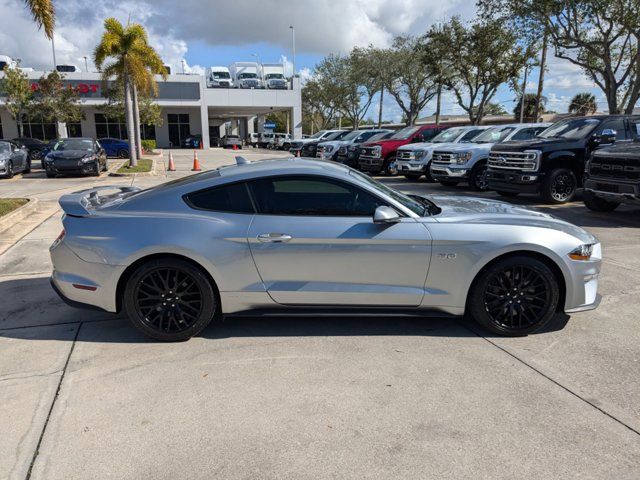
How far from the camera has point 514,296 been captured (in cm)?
414

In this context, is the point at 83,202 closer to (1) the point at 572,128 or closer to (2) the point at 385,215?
(2) the point at 385,215

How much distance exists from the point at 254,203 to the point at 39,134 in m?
47.1

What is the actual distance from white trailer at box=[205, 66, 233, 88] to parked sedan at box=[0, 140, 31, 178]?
29368mm

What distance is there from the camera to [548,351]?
397 centimetres

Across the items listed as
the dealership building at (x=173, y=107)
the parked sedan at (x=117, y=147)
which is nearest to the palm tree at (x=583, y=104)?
A: the dealership building at (x=173, y=107)

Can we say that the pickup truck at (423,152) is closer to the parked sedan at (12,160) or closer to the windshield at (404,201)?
the windshield at (404,201)

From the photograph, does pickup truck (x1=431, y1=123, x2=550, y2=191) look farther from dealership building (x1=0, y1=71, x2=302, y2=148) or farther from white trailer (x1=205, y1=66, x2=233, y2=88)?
white trailer (x1=205, y1=66, x2=233, y2=88)

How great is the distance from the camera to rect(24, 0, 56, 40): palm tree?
1580 cm

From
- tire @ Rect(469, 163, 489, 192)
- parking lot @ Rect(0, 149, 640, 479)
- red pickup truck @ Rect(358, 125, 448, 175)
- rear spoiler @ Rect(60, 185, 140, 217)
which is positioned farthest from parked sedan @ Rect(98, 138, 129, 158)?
rear spoiler @ Rect(60, 185, 140, 217)

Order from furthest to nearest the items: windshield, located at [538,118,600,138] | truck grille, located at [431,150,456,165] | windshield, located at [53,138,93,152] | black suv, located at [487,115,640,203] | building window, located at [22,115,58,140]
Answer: building window, located at [22,115,58,140]
windshield, located at [53,138,93,152]
truck grille, located at [431,150,456,165]
windshield, located at [538,118,600,138]
black suv, located at [487,115,640,203]

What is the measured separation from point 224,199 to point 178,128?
4881cm

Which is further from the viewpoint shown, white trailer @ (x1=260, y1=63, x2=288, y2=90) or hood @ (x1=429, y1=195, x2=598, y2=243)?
white trailer @ (x1=260, y1=63, x2=288, y2=90)

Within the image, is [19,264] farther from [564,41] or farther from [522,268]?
[564,41]

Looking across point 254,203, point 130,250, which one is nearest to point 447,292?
point 254,203
